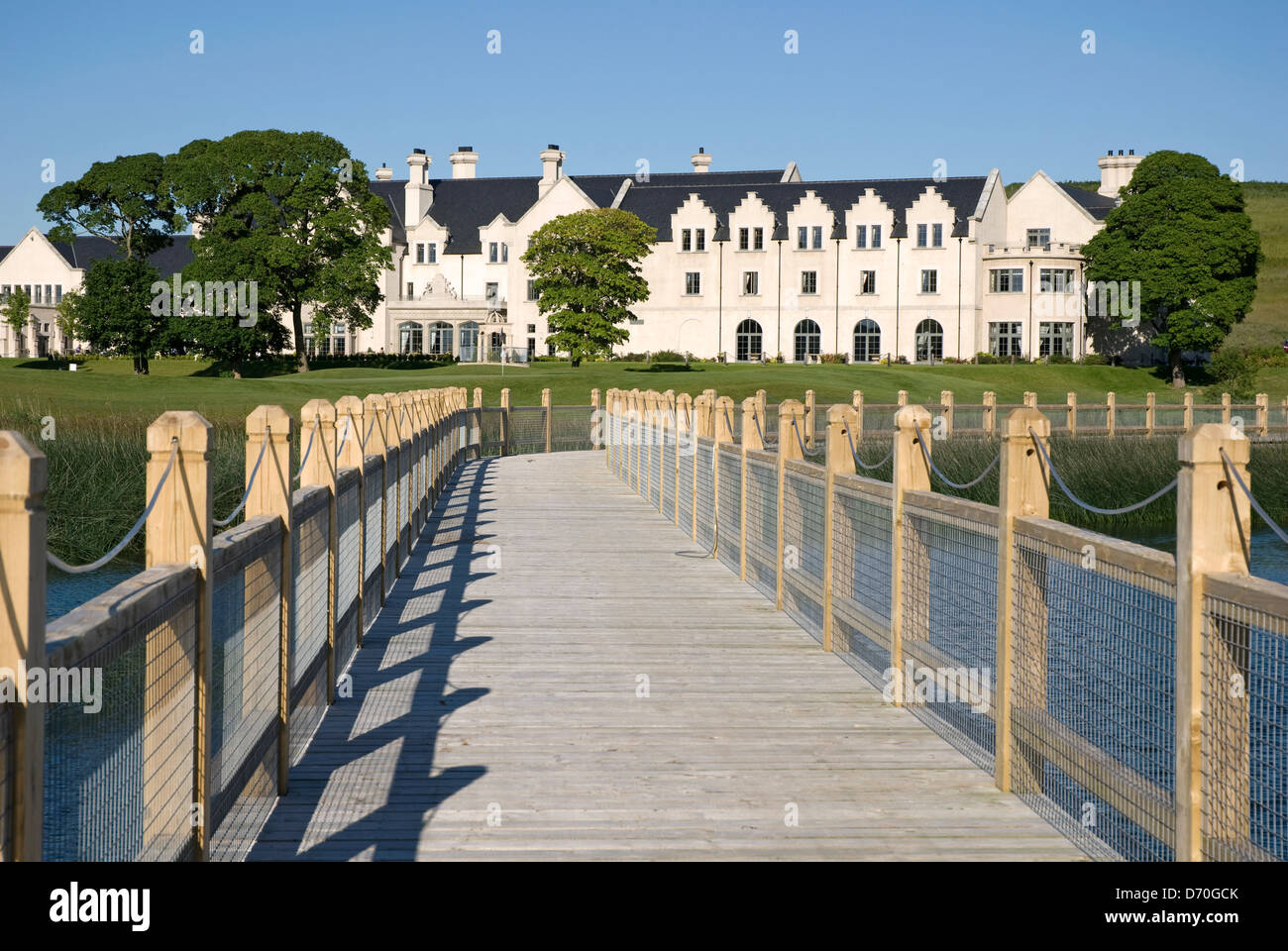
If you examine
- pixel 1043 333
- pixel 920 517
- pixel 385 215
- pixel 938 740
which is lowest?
pixel 938 740

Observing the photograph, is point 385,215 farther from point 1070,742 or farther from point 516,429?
point 1070,742

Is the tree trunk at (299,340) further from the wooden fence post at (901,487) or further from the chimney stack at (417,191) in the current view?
the wooden fence post at (901,487)

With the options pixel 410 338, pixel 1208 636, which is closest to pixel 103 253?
pixel 410 338

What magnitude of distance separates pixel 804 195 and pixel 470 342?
23.9 m

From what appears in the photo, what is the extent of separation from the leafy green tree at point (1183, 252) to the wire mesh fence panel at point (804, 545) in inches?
2716

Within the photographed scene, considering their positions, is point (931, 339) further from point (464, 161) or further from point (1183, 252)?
point (464, 161)

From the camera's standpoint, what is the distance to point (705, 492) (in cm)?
1792

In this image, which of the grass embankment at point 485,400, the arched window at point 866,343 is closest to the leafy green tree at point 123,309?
the grass embankment at point 485,400

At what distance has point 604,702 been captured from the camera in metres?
8.89
